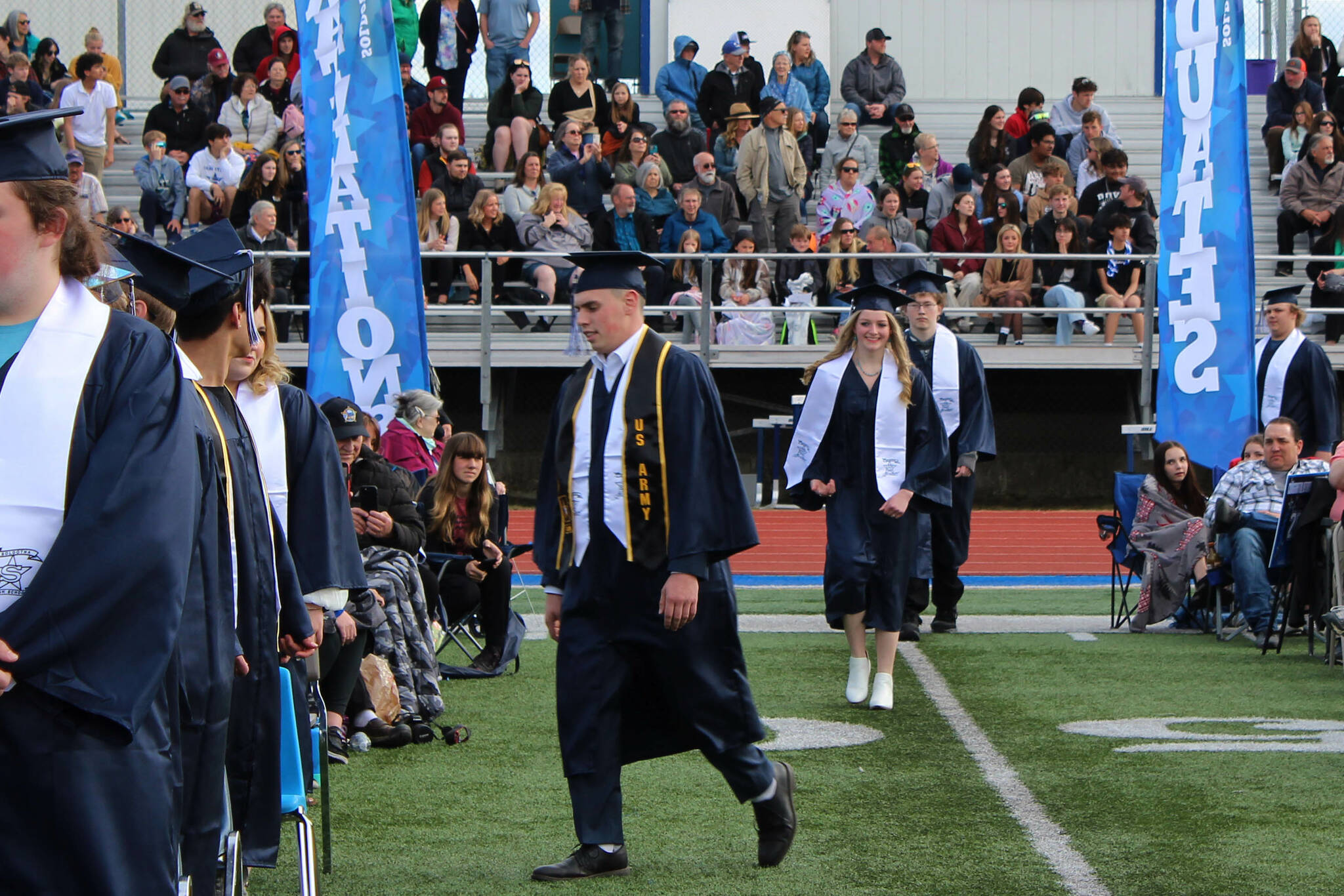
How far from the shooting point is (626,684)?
15.7ft

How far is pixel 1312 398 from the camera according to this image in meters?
10.9

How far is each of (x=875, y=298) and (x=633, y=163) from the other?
31.4 ft

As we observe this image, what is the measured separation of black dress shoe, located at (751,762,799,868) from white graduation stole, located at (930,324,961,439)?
4966 mm

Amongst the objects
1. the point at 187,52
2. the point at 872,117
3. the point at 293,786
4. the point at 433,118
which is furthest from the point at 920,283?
the point at 187,52

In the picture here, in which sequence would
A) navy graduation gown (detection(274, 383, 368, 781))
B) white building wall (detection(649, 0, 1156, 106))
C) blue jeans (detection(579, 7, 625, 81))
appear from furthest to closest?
white building wall (detection(649, 0, 1156, 106)), blue jeans (detection(579, 7, 625, 81)), navy graduation gown (detection(274, 383, 368, 781))

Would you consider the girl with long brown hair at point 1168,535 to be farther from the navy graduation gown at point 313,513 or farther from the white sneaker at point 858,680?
the navy graduation gown at point 313,513

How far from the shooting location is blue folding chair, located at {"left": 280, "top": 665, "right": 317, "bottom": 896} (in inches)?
147

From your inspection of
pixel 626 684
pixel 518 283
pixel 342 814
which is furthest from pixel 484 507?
pixel 518 283

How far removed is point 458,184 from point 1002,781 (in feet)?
37.2

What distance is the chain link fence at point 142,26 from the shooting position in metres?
21.0

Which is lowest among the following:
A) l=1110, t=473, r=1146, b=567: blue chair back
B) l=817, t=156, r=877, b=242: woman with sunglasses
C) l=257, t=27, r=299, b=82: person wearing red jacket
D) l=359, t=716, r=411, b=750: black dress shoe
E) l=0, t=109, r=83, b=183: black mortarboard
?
l=359, t=716, r=411, b=750: black dress shoe

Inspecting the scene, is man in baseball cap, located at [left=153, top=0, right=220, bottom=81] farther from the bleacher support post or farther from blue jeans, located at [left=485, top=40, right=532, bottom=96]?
the bleacher support post

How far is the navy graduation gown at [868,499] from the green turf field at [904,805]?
1.61 feet

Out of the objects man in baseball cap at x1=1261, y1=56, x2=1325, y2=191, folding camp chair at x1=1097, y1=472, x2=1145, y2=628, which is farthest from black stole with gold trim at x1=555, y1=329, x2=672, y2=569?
man in baseball cap at x1=1261, y1=56, x2=1325, y2=191
